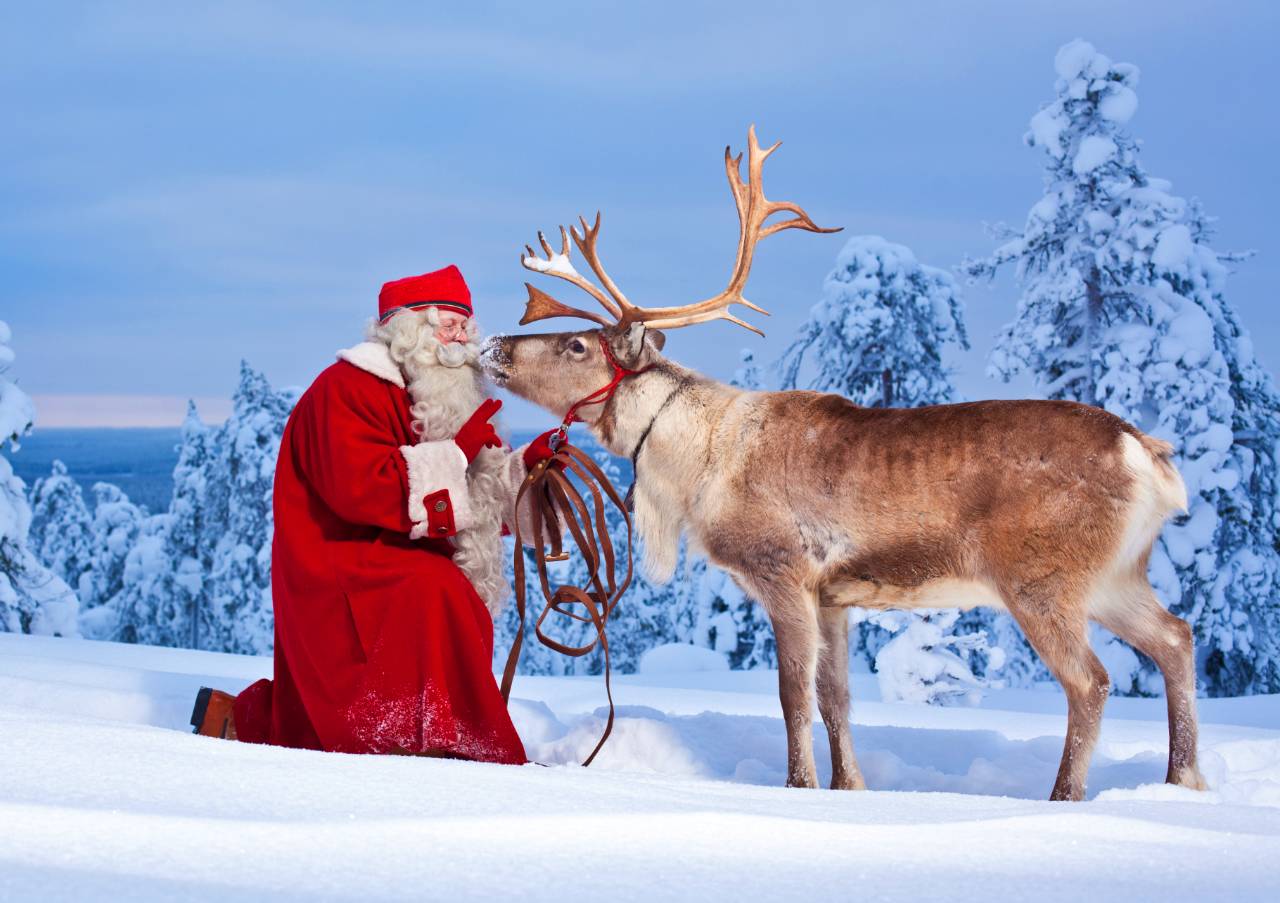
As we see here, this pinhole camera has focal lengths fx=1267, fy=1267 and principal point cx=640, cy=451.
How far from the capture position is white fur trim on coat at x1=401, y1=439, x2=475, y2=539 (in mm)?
4832

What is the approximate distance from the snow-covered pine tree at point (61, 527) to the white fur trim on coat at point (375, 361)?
30.3m

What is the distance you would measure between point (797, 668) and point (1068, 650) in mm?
1071

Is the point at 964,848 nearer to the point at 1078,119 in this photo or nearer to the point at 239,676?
the point at 239,676

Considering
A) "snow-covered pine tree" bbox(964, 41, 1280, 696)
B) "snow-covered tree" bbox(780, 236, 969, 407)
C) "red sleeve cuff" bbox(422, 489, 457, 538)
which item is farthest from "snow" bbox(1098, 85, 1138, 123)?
"red sleeve cuff" bbox(422, 489, 457, 538)

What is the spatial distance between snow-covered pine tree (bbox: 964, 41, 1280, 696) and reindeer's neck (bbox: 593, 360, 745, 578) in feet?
32.1

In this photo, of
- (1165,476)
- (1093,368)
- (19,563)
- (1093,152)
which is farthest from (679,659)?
(1165,476)

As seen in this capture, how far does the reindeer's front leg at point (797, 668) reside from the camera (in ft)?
17.1

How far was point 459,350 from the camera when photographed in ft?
17.1

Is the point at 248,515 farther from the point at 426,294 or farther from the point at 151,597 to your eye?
the point at 426,294

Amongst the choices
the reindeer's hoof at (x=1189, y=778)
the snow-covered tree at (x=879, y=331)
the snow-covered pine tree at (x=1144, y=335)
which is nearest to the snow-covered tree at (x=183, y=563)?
the snow-covered tree at (x=879, y=331)

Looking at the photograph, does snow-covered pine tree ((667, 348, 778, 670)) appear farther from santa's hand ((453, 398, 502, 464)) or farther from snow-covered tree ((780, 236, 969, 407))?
santa's hand ((453, 398, 502, 464))

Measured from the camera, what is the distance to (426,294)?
5.27 metres

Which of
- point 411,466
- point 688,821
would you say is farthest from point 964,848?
point 411,466

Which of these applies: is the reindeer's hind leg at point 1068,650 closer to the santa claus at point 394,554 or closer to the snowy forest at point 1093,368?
the santa claus at point 394,554
